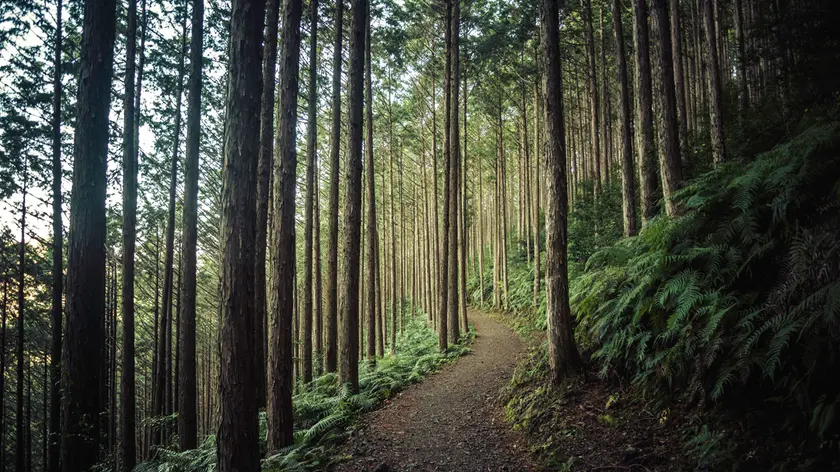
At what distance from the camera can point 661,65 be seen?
26.2 feet

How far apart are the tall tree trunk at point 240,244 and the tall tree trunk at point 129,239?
26.7ft

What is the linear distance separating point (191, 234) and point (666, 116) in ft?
38.4

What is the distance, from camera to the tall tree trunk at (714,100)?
8.74 meters

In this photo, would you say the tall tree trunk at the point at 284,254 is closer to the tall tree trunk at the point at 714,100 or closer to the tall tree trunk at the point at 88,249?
the tall tree trunk at the point at 88,249

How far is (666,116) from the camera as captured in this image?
25.4ft

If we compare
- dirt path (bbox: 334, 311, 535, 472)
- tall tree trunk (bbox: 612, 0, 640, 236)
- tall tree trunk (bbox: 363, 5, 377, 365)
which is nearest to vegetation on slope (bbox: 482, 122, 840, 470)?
dirt path (bbox: 334, 311, 535, 472)

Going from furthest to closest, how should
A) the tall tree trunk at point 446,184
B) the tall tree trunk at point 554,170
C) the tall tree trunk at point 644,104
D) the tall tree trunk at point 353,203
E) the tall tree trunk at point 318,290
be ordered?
the tall tree trunk at point 318,290
the tall tree trunk at point 446,184
the tall tree trunk at point 644,104
the tall tree trunk at point 353,203
the tall tree trunk at point 554,170

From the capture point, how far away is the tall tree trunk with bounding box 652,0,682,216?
7.60m

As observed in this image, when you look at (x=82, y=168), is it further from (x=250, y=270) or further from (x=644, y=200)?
(x=644, y=200)

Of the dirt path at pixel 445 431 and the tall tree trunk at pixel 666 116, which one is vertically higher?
the tall tree trunk at pixel 666 116

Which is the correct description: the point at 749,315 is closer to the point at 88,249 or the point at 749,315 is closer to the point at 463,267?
the point at 88,249

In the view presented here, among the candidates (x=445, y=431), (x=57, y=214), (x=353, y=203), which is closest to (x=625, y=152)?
(x=353, y=203)

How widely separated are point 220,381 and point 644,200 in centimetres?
939

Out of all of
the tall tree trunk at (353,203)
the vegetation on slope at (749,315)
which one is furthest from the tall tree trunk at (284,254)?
the vegetation on slope at (749,315)
